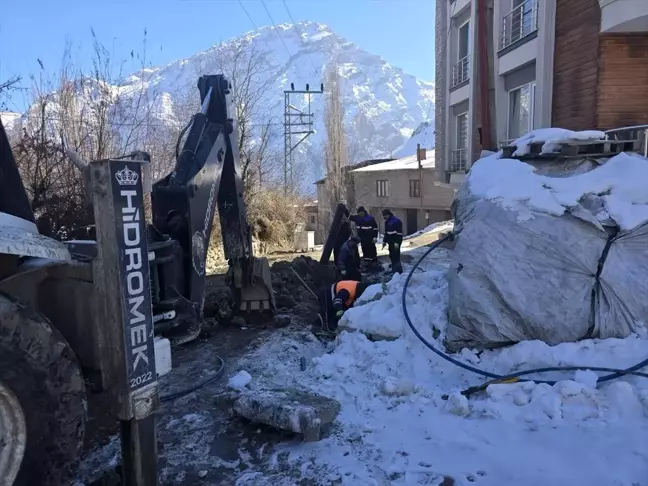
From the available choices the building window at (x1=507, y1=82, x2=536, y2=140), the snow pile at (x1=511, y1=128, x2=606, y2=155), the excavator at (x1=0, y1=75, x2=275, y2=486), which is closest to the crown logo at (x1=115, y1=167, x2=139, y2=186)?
the excavator at (x1=0, y1=75, x2=275, y2=486)

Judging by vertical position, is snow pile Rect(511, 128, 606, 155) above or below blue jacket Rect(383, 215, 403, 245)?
above

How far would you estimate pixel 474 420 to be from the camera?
4.11 m

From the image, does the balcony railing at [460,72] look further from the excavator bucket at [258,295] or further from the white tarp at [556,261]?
the white tarp at [556,261]

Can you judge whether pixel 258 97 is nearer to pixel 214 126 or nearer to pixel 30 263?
pixel 214 126

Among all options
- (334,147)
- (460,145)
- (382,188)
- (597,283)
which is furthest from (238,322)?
(382,188)

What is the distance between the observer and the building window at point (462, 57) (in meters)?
19.7

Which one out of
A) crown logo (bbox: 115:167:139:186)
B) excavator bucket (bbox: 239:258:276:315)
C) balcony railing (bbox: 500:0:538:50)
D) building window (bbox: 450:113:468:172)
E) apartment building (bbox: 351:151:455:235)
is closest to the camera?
crown logo (bbox: 115:167:139:186)

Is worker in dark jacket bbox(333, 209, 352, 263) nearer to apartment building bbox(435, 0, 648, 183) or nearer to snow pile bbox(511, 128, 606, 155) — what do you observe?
apartment building bbox(435, 0, 648, 183)

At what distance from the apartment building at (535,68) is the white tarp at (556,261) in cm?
583

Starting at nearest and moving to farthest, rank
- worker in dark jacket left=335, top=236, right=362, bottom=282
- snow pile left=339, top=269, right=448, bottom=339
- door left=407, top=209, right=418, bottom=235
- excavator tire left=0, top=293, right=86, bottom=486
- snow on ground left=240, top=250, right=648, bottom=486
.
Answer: excavator tire left=0, top=293, right=86, bottom=486 → snow on ground left=240, top=250, right=648, bottom=486 → snow pile left=339, top=269, right=448, bottom=339 → worker in dark jacket left=335, top=236, right=362, bottom=282 → door left=407, top=209, right=418, bottom=235

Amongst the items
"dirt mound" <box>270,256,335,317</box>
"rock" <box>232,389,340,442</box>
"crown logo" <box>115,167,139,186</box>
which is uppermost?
"crown logo" <box>115,167,139,186</box>

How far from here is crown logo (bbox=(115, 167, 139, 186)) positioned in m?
2.70

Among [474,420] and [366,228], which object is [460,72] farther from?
[474,420]

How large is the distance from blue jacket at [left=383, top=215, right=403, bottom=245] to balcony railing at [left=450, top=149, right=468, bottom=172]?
788cm
